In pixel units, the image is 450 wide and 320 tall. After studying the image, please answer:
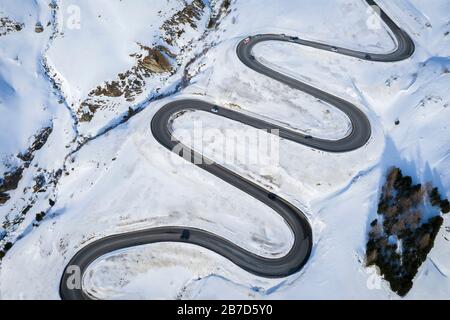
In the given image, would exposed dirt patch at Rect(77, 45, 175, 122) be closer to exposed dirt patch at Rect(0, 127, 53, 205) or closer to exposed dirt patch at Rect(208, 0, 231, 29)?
exposed dirt patch at Rect(0, 127, 53, 205)

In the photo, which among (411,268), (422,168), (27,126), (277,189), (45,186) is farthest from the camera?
(27,126)

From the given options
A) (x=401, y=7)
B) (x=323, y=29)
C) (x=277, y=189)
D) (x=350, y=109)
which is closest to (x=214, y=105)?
(x=277, y=189)

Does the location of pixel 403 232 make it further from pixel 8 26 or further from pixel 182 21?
pixel 8 26

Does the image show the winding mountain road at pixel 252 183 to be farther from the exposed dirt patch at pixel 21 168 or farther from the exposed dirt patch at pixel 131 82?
the exposed dirt patch at pixel 21 168

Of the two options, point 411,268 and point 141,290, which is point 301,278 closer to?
point 411,268

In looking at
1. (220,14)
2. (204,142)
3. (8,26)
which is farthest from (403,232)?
(8,26)

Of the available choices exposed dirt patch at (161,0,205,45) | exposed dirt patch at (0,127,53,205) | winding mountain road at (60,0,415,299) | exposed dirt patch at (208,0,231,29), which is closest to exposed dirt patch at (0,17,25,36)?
exposed dirt patch at (0,127,53,205)
